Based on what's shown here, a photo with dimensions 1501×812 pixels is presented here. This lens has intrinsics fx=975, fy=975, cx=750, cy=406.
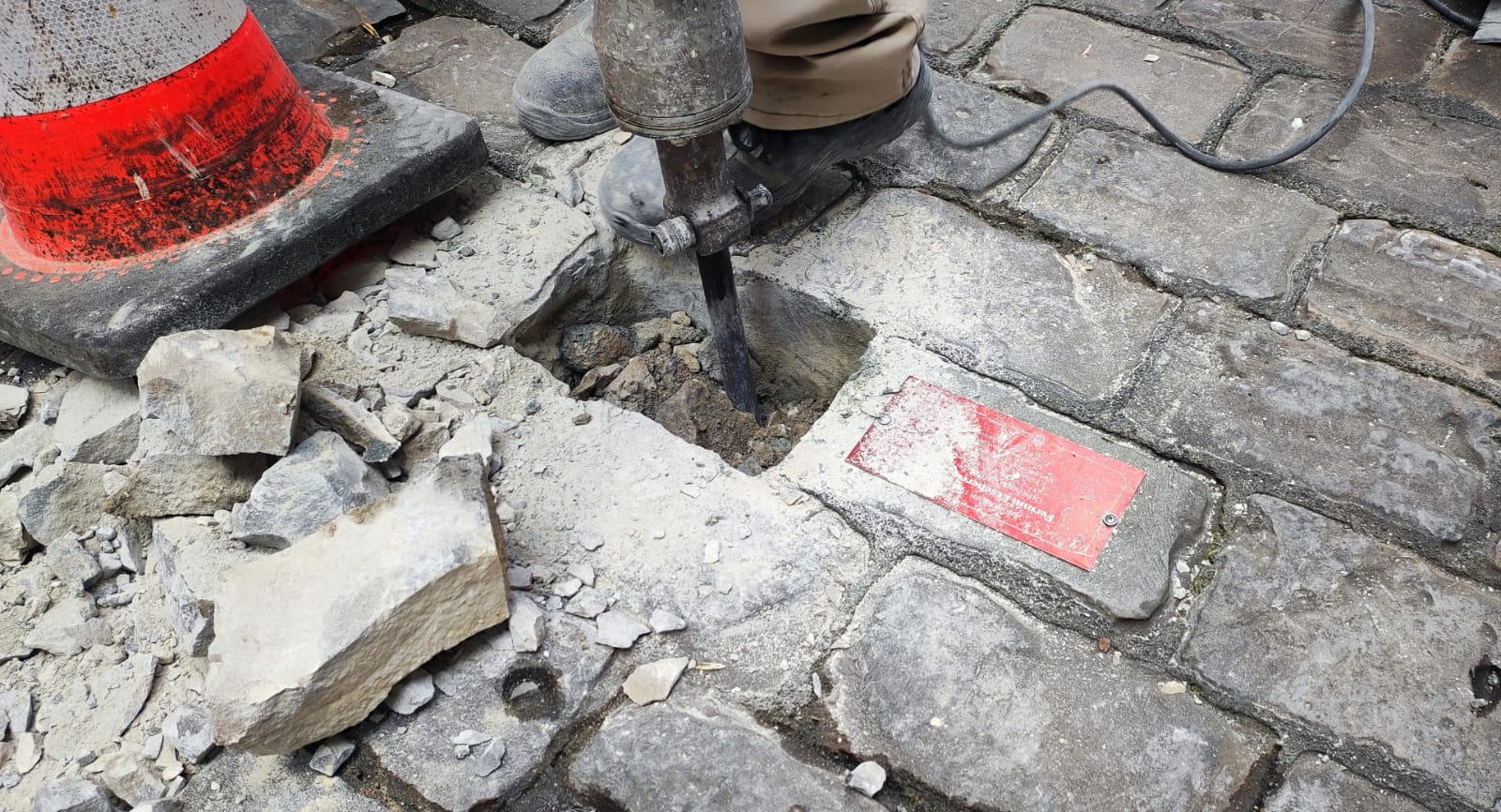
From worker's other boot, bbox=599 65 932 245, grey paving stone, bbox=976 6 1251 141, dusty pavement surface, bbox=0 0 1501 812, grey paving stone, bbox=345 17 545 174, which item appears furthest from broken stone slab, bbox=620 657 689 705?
grey paving stone, bbox=976 6 1251 141

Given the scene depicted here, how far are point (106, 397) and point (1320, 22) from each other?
120 inches

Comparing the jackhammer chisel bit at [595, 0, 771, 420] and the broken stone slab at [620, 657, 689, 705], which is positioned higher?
the jackhammer chisel bit at [595, 0, 771, 420]

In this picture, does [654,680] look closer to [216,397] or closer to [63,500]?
[216,397]

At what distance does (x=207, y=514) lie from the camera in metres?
1.65

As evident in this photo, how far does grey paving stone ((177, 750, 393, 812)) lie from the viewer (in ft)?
4.44

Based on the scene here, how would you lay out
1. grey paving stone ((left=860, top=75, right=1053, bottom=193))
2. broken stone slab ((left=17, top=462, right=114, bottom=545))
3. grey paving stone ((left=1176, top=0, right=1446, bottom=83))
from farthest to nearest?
grey paving stone ((left=1176, top=0, right=1446, bottom=83)) → grey paving stone ((left=860, top=75, right=1053, bottom=193)) → broken stone slab ((left=17, top=462, right=114, bottom=545))

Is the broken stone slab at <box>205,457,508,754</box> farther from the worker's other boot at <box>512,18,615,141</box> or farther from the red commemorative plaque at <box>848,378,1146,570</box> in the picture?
the worker's other boot at <box>512,18,615,141</box>

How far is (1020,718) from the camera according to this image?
4.59ft

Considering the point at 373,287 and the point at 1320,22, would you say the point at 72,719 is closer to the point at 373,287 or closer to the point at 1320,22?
the point at 373,287

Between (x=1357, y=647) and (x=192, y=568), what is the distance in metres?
1.79

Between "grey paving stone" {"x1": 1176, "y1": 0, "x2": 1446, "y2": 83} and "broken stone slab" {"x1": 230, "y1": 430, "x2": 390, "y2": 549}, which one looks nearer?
"broken stone slab" {"x1": 230, "y1": 430, "x2": 390, "y2": 549}

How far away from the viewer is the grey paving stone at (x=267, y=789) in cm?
135

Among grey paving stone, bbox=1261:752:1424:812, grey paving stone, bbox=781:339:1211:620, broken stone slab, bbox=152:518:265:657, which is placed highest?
broken stone slab, bbox=152:518:265:657

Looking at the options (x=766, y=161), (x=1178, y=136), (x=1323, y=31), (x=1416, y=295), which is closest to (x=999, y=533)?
(x=766, y=161)
